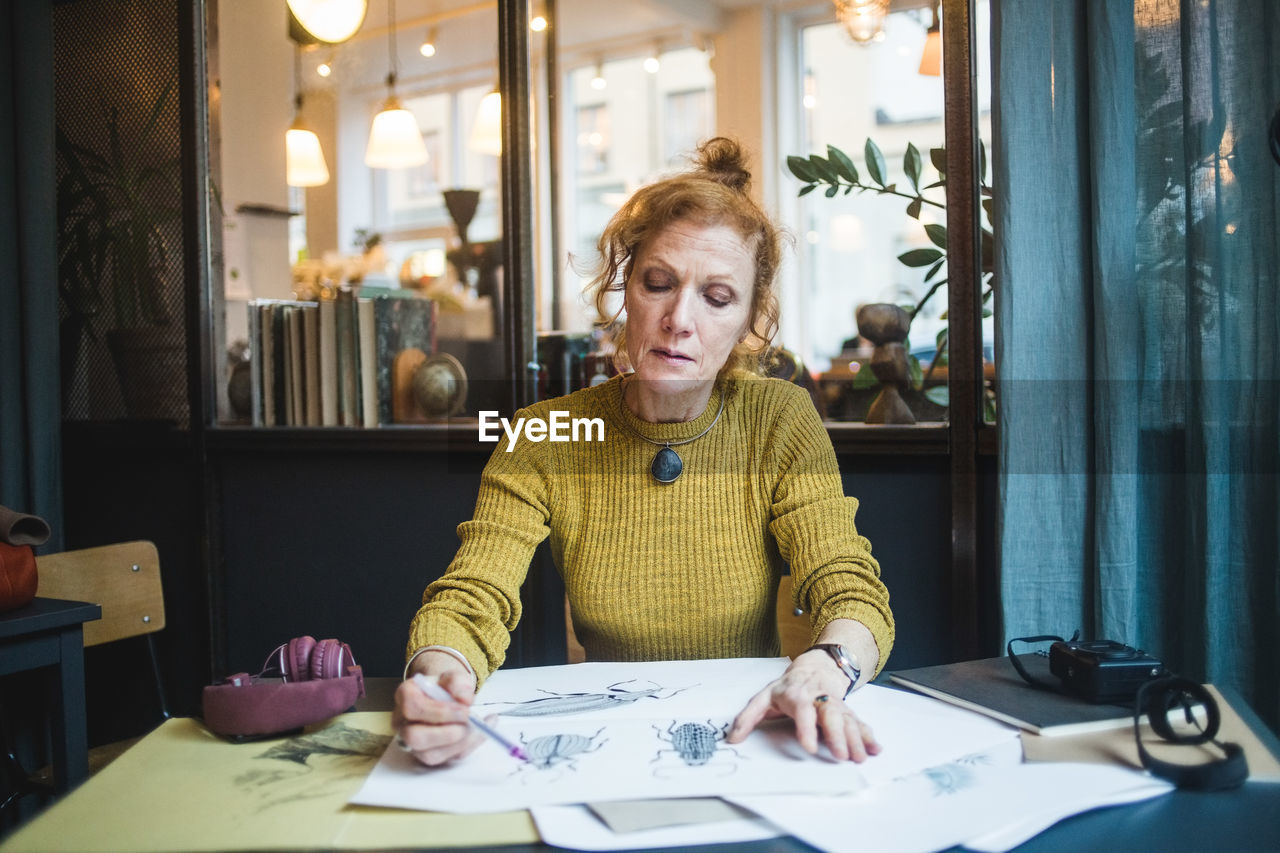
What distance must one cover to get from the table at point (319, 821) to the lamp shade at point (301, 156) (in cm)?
373

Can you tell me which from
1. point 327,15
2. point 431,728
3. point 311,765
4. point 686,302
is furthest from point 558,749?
point 327,15

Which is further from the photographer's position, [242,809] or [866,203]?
[866,203]

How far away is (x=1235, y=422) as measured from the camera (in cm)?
144

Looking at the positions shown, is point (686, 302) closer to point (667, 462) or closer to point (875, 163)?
point (667, 462)

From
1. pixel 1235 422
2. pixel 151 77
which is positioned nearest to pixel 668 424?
pixel 1235 422

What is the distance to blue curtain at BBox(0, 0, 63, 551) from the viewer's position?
2.27m

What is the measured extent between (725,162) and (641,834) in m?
1.04

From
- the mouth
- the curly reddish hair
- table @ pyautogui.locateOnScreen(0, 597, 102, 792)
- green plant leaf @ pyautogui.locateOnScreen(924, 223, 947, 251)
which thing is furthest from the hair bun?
table @ pyautogui.locateOnScreen(0, 597, 102, 792)

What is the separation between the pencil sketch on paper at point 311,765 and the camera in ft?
2.48

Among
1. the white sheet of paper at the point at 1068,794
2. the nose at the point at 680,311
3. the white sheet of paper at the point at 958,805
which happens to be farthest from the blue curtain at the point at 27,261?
the white sheet of paper at the point at 1068,794

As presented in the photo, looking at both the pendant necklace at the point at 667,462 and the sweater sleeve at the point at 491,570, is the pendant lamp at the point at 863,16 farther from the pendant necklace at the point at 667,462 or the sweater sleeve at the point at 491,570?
the sweater sleeve at the point at 491,570

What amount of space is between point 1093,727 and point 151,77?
2.51m

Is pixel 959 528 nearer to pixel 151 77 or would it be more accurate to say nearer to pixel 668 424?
pixel 668 424

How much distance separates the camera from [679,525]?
1.35 m
